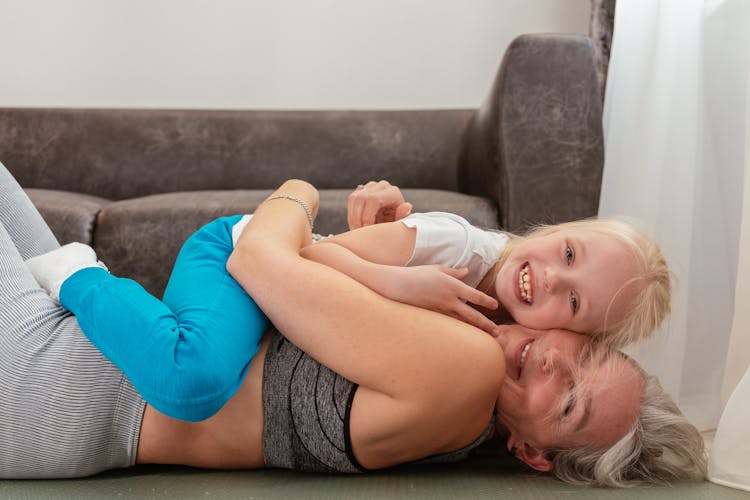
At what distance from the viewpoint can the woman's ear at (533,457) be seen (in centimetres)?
116

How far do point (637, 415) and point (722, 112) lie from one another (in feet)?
3.28

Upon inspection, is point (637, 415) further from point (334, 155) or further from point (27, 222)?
point (334, 155)

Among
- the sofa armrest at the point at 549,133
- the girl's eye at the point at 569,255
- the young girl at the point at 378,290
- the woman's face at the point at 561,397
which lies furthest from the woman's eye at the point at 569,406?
the sofa armrest at the point at 549,133

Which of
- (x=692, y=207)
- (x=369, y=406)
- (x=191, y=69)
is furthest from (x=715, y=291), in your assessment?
(x=191, y=69)

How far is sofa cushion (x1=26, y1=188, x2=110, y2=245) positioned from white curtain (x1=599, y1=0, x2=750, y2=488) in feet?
5.06

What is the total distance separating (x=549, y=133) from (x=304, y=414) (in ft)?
4.31

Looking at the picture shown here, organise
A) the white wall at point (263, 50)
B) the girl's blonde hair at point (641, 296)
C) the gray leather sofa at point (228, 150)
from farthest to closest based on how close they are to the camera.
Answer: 1. the white wall at point (263, 50)
2. the gray leather sofa at point (228, 150)
3. the girl's blonde hair at point (641, 296)

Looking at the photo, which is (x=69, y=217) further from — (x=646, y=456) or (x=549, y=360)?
(x=646, y=456)

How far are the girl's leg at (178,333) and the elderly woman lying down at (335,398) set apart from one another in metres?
0.03

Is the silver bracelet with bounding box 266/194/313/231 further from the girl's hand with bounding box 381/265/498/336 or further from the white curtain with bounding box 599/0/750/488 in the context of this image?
the white curtain with bounding box 599/0/750/488

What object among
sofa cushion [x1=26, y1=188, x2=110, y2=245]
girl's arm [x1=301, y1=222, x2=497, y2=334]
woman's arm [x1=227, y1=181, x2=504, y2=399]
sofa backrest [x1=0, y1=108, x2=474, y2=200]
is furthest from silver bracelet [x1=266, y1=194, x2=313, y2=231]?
sofa backrest [x1=0, y1=108, x2=474, y2=200]

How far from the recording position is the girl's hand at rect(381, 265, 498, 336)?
110 cm

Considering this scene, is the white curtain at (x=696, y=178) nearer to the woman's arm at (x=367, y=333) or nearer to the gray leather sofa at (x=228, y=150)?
the gray leather sofa at (x=228, y=150)

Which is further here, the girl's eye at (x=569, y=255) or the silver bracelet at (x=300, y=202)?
the silver bracelet at (x=300, y=202)
